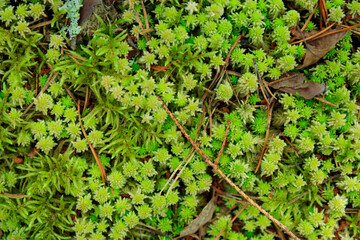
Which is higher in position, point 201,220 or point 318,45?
point 318,45

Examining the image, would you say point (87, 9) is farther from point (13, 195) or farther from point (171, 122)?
point (13, 195)

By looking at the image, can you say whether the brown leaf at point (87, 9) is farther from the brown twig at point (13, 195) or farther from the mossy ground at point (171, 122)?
the brown twig at point (13, 195)

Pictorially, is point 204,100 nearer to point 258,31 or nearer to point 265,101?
point 265,101

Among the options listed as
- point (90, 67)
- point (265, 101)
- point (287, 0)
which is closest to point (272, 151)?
point (265, 101)

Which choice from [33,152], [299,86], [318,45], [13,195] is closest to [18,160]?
[33,152]

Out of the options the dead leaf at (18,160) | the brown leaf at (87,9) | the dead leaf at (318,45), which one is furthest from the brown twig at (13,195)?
the dead leaf at (318,45)

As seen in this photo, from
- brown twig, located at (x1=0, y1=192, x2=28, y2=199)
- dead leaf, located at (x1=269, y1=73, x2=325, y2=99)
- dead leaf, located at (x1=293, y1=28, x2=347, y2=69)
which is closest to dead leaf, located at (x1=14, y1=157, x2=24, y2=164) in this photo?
brown twig, located at (x1=0, y1=192, x2=28, y2=199)
